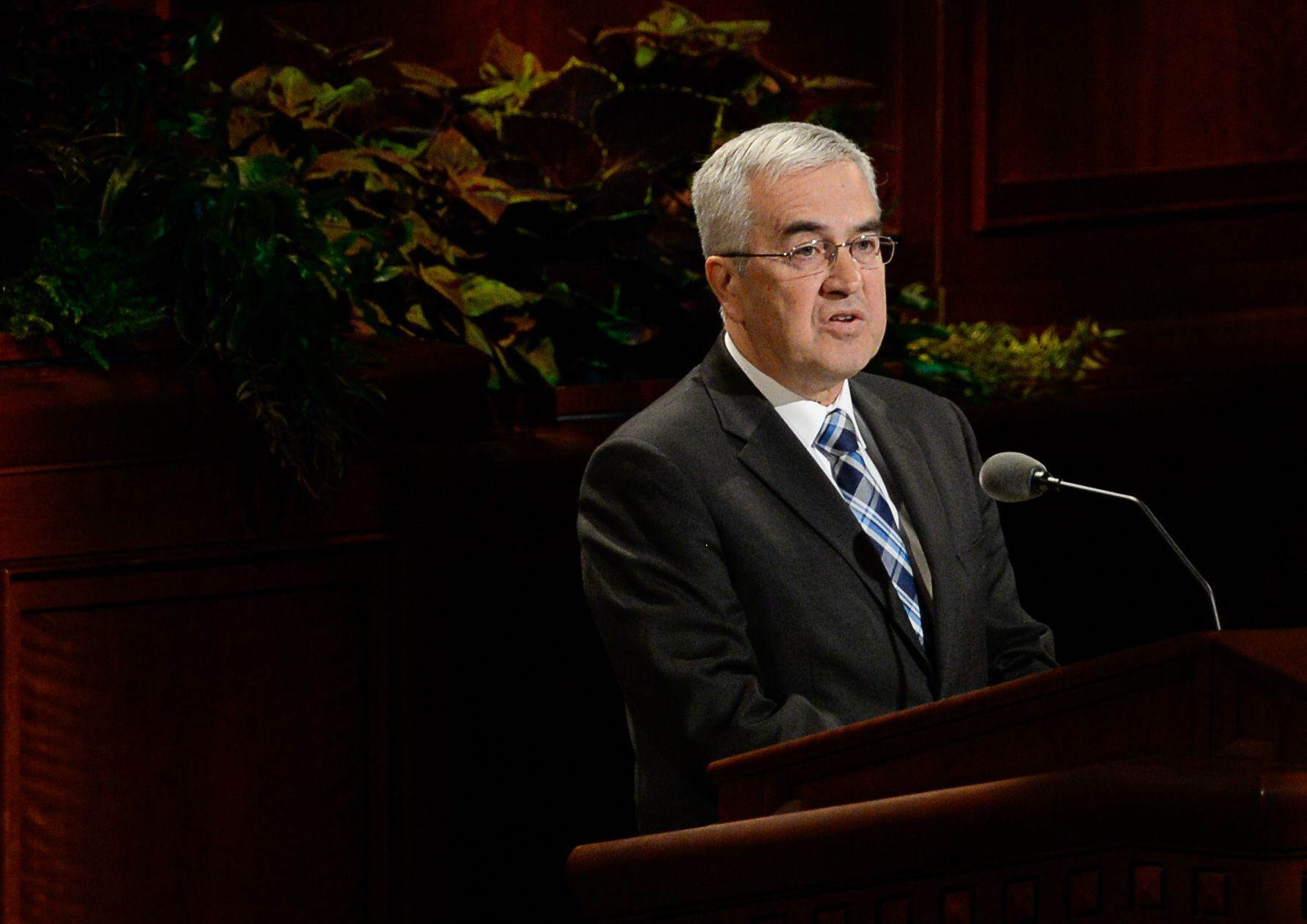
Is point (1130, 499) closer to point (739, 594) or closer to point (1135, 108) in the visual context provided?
point (739, 594)

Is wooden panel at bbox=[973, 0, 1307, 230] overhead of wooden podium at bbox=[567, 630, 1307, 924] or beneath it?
overhead

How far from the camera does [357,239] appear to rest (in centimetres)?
295

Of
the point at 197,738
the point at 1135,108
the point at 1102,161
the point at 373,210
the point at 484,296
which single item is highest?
the point at 1135,108

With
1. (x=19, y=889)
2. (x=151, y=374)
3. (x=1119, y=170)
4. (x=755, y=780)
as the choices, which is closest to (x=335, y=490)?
(x=151, y=374)

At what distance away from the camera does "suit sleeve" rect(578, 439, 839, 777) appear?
192cm

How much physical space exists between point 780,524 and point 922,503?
19 cm

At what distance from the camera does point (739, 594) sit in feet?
6.73

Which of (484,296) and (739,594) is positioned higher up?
(484,296)

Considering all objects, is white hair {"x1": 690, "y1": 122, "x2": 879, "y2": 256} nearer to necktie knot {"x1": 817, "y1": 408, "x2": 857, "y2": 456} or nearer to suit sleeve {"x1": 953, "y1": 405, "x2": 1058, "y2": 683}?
necktie knot {"x1": 817, "y1": 408, "x2": 857, "y2": 456}

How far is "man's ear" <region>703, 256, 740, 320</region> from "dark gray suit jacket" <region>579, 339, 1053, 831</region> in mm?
108

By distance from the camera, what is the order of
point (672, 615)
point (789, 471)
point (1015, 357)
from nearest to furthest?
1. point (672, 615)
2. point (789, 471)
3. point (1015, 357)

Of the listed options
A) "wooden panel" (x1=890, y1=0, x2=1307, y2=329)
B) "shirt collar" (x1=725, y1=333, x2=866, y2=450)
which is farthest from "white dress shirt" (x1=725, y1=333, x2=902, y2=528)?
"wooden panel" (x1=890, y1=0, x2=1307, y2=329)

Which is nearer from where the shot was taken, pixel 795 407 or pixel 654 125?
pixel 795 407

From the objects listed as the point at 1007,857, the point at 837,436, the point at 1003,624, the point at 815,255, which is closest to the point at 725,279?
the point at 815,255
